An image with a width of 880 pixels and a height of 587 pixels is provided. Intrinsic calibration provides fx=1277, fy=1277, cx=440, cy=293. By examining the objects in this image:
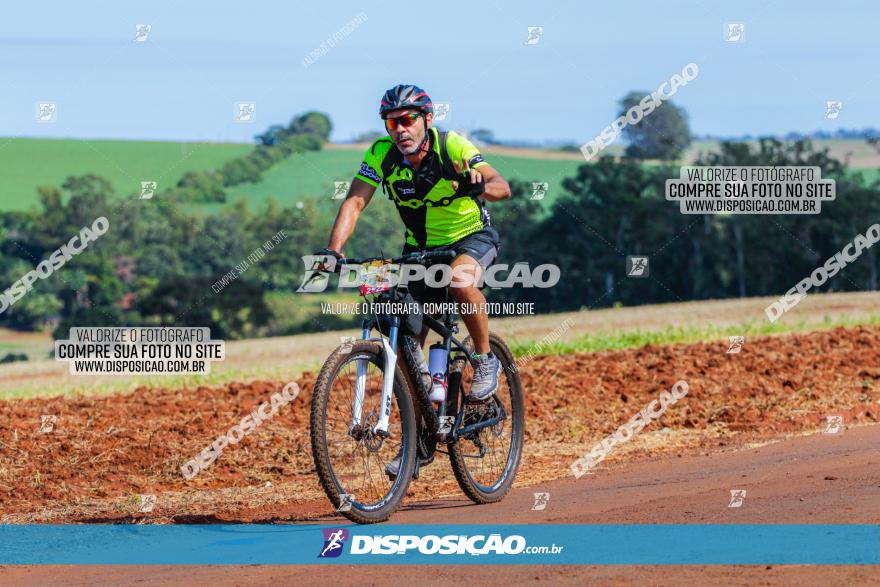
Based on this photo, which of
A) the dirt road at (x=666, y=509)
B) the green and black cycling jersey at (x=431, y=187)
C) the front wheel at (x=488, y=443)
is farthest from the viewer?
the front wheel at (x=488, y=443)

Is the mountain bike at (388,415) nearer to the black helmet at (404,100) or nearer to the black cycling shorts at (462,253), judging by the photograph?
the black cycling shorts at (462,253)

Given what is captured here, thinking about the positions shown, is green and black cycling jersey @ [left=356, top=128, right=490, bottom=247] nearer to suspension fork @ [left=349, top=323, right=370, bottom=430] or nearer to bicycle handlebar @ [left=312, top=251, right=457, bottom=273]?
bicycle handlebar @ [left=312, top=251, right=457, bottom=273]

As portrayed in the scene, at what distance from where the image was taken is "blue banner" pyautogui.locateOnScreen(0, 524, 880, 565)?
21.7 ft

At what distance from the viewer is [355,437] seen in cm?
786

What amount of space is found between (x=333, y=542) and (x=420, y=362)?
147cm

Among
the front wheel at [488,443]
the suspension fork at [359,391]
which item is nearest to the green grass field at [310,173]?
the front wheel at [488,443]

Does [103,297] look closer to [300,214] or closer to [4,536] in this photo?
[300,214]

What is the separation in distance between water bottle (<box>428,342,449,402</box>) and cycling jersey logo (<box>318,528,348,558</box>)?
3.86 feet

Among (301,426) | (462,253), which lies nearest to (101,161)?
(301,426)

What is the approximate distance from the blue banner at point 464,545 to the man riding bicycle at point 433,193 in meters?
1.49

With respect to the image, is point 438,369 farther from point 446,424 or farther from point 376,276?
point 376,276

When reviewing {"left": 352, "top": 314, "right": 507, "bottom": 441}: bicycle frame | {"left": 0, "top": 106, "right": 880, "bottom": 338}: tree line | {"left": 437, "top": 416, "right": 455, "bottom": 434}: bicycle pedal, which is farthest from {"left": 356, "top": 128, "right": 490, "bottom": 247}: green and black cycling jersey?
{"left": 0, "top": 106, "right": 880, "bottom": 338}: tree line

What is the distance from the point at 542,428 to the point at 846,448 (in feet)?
11.1

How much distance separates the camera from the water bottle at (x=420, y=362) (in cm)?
824
